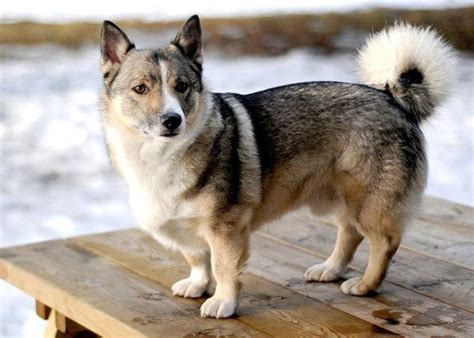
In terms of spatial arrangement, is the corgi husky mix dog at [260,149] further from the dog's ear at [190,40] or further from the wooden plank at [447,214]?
the wooden plank at [447,214]

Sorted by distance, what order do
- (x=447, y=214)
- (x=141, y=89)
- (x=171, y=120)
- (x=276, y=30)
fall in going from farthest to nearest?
(x=276, y=30)
(x=447, y=214)
(x=141, y=89)
(x=171, y=120)

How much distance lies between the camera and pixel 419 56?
2.98 meters

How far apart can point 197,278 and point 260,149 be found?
0.48 metres

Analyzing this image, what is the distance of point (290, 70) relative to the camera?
870 cm

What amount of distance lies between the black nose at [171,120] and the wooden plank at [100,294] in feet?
1.98

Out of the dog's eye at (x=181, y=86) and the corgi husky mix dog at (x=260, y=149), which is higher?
the dog's eye at (x=181, y=86)

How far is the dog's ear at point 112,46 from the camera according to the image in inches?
107

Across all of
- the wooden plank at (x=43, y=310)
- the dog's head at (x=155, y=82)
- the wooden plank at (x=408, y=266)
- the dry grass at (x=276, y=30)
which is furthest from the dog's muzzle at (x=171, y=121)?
the dry grass at (x=276, y=30)

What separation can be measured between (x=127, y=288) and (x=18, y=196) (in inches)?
114

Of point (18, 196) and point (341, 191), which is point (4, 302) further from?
point (341, 191)

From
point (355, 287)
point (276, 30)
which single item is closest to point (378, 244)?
point (355, 287)

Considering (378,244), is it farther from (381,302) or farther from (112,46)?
(112,46)

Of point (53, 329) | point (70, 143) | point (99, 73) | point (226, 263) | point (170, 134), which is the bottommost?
point (70, 143)

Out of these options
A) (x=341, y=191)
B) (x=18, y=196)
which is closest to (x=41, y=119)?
(x=18, y=196)
